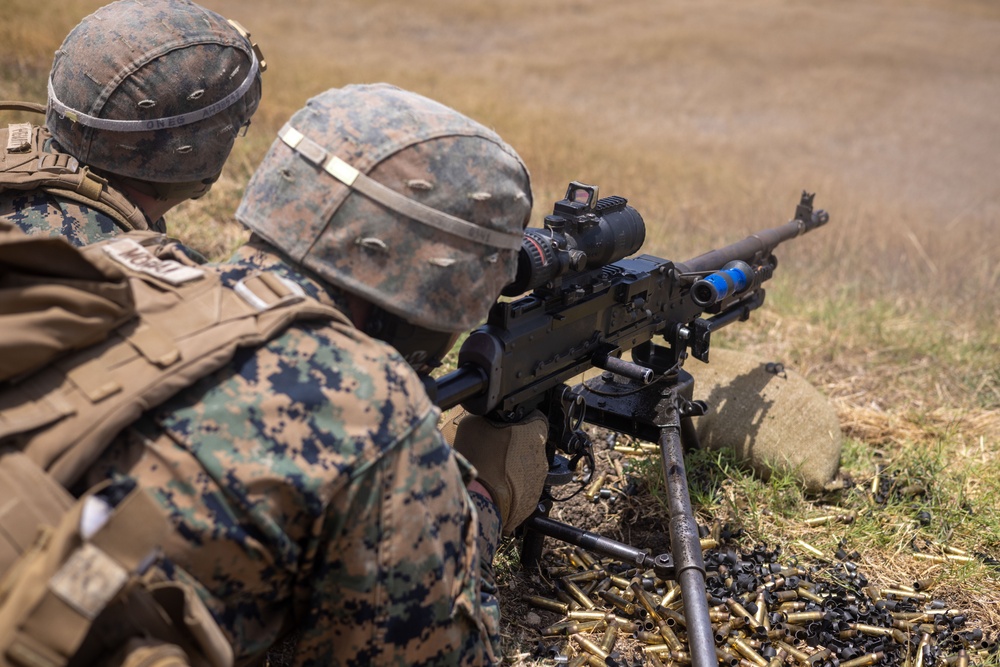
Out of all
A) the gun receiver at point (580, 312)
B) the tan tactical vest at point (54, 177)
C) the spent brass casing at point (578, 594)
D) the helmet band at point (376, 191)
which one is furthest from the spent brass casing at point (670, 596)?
the tan tactical vest at point (54, 177)

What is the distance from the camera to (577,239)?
407 centimetres

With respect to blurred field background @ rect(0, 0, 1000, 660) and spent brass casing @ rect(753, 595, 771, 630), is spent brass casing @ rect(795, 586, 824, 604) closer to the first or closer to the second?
spent brass casing @ rect(753, 595, 771, 630)

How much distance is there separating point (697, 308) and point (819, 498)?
1.45 metres

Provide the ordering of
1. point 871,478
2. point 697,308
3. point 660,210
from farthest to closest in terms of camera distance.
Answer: point 660,210 < point 871,478 < point 697,308

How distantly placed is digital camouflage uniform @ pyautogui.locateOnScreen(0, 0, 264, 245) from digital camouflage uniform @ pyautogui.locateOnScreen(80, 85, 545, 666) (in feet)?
5.86

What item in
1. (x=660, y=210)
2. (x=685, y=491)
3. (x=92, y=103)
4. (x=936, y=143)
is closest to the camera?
(x=92, y=103)

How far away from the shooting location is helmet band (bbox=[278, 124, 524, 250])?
2.68 m

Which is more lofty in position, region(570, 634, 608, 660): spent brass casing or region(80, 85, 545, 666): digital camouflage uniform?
region(80, 85, 545, 666): digital camouflage uniform

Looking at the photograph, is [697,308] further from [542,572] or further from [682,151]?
[682,151]

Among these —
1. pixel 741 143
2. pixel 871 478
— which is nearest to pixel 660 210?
pixel 741 143

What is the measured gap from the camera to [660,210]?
474 inches

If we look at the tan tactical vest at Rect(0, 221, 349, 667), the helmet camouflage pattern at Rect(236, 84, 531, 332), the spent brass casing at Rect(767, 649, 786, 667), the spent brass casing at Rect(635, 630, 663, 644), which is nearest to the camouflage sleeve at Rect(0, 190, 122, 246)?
the helmet camouflage pattern at Rect(236, 84, 531, 332)

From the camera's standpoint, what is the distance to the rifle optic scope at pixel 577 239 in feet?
12.4

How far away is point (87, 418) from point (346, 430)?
62 cm
